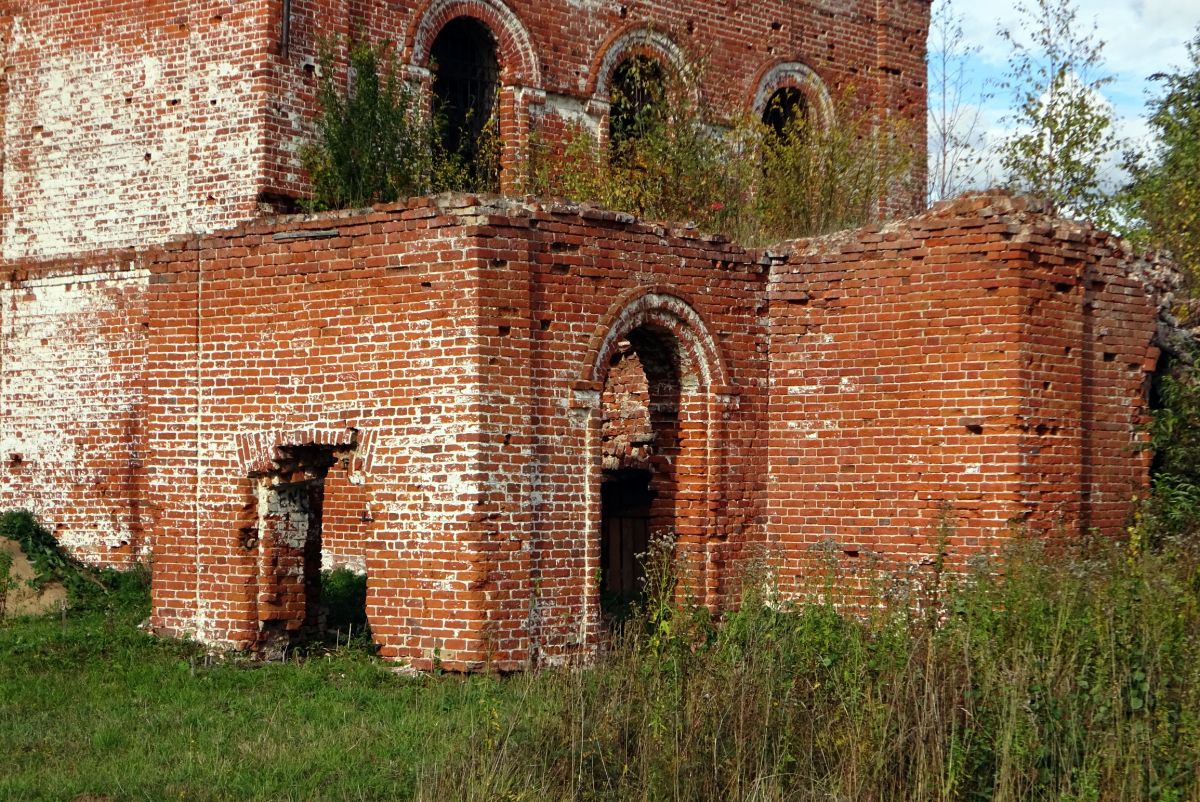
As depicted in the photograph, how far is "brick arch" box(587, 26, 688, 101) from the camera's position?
16.4m

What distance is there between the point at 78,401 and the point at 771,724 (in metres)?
9.74

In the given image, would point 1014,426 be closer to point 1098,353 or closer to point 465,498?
point 1098,353

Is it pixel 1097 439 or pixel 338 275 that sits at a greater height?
pixel 338 275

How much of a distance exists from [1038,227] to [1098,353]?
4.36ft

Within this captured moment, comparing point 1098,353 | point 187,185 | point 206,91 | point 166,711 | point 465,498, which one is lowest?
point 166,711

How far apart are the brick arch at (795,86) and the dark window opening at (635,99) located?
1516mm

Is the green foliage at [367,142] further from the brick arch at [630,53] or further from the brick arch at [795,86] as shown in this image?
the brick arch at [795,86]

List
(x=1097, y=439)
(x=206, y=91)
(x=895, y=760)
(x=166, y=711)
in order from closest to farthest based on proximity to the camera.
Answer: (x=895, y=760) → (x=166, y=711) → (x=1097, y=439) → (x=206, y=91)

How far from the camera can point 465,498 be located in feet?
33.1

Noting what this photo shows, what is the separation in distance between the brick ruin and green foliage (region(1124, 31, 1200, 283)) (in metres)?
3.38

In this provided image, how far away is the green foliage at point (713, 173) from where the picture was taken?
588 inches

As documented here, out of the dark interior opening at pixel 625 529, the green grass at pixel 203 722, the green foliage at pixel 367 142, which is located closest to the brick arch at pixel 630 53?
the green foliage at pixel 367 142

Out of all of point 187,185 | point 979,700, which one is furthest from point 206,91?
point 979,700

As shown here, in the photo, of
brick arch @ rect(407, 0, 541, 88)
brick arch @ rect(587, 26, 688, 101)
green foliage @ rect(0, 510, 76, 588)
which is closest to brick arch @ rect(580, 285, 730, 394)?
brick arch @ rect(407, 0, 541, 88)
